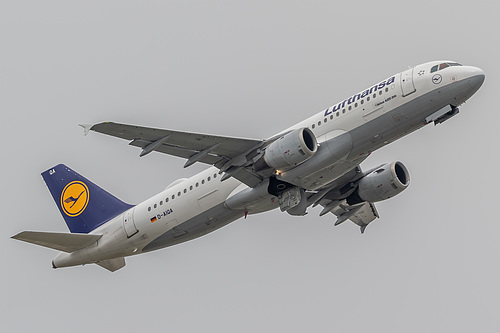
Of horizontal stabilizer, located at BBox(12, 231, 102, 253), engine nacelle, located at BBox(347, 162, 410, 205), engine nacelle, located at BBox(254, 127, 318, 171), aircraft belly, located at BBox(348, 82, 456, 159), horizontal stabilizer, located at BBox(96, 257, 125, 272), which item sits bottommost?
engine nacelle, located at BBox(347, 162, 410, 205)

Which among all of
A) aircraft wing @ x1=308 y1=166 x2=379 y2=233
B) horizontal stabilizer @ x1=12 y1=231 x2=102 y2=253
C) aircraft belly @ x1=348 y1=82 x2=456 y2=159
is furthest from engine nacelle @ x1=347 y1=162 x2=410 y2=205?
horizontal stabilizer @ x1=12 y1=231 x2=102 y2=253

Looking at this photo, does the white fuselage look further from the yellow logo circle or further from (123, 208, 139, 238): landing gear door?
the yellow logo circle

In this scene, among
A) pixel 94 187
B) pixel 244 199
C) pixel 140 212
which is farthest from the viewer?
pixel 94 187

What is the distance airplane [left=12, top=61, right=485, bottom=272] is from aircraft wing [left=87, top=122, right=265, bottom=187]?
0.16 ft

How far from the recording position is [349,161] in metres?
42.5

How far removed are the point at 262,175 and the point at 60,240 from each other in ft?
39.7

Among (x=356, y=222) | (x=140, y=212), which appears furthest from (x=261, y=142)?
(x=356, y=222)

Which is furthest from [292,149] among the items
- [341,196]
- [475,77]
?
[475,77]

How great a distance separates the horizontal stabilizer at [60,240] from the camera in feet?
148

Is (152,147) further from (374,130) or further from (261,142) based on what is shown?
(374,130)

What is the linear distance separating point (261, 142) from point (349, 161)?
4.49 m

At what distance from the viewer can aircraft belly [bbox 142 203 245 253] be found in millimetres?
45062

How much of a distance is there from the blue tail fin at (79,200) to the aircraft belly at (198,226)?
3643 millimetres

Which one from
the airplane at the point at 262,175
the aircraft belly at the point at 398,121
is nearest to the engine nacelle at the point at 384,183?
the airplane at the point at 262,175
